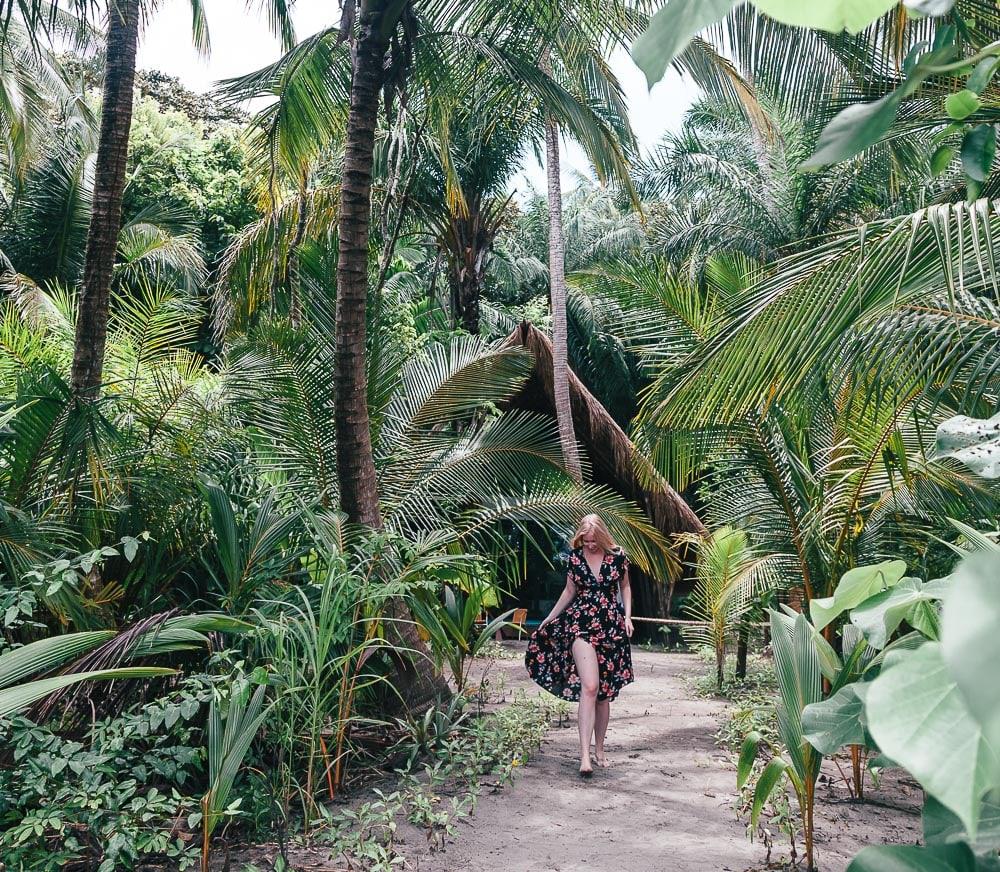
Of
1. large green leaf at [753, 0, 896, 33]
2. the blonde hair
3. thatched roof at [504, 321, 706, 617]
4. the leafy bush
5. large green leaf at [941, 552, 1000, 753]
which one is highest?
thatched roof at [504, 321, 706, 617]

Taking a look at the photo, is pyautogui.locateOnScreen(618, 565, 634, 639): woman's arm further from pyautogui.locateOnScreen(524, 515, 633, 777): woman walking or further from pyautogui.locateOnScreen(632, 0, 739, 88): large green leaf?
pyautogui.locateOnScreen(632, 0, 739, 88): large green leaf

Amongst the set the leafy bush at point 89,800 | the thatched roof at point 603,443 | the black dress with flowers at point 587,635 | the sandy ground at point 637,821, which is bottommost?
the sandy ground at point 637,821

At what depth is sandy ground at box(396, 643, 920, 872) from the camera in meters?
3.70

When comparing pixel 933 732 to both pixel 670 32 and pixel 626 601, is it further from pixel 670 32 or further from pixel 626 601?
pixel 626 601

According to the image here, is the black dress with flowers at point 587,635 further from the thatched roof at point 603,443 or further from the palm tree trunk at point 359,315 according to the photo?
the thatched roof at point 603,443

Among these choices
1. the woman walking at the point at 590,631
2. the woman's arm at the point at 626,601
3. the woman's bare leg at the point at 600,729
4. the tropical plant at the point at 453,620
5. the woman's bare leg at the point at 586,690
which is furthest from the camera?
the woman's arm at the point at 626,601

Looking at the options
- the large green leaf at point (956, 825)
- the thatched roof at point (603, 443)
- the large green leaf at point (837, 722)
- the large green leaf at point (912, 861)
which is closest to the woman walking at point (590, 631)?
the thatched roof at point (603, 443)

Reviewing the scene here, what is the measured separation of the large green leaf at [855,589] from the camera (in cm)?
87

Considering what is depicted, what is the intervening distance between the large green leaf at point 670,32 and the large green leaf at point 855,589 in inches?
25.3

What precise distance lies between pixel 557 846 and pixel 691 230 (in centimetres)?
1584

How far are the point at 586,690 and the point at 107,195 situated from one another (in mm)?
4131

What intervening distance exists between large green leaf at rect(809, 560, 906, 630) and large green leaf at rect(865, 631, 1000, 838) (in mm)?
564

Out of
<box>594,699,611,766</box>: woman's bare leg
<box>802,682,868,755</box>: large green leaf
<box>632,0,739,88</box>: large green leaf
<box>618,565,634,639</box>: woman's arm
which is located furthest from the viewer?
<box>618,565,634,639</box>: woman's arm

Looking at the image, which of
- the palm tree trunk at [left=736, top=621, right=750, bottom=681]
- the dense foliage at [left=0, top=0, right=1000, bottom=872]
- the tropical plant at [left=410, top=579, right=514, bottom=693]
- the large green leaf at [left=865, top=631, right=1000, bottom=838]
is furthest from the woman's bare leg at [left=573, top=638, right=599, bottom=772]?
the large green leaf at [left=865, top=631, right=1000, bottom=838]
